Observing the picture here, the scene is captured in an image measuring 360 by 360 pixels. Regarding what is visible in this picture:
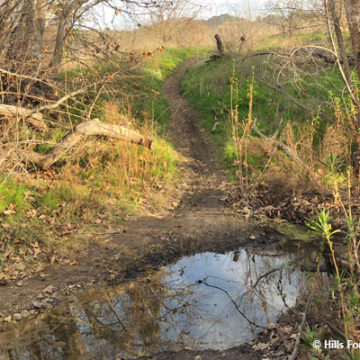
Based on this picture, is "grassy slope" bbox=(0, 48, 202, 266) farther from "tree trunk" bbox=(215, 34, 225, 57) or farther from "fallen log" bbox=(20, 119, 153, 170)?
"tree trunk" bbox=(215, 34, 225, 57)

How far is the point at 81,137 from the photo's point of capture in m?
8.26

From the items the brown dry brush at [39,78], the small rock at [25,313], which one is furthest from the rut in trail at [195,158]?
the small rock at [25,313]

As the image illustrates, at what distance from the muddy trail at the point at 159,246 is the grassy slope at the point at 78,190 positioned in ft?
1.46

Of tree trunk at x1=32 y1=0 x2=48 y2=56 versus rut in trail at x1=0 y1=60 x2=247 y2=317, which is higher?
tree trunk at x1=32 y1=0 x2=48 y2=56

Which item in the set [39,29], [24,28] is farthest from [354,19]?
[39,29]

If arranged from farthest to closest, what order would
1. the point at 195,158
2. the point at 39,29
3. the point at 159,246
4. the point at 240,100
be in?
the point at 240,100, the point at 195,158, the point at 39,29, the point at 159,246

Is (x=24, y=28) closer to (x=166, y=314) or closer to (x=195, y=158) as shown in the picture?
(x=195, y=158)

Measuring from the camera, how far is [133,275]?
5.79 m

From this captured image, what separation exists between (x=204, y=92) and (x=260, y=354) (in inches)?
423

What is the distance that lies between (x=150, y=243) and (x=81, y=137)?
2850 mm

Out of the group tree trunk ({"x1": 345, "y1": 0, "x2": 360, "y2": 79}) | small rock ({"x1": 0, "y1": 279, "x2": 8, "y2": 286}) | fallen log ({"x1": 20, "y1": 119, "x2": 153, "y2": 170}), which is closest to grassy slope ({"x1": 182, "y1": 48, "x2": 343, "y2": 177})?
fallen log ({"x1": 20, "y1": 119, "x2": 153, "y2": 170})

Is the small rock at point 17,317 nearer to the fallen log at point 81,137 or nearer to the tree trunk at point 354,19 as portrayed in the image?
the fallen log at point 81,137

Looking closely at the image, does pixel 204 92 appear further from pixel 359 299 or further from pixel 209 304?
pixel 359 299

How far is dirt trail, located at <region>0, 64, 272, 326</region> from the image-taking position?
538 centimetres
